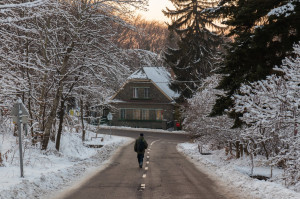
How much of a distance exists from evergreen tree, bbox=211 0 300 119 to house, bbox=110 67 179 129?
1381 inches

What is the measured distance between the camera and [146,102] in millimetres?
53844

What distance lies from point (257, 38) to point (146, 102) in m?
39.3

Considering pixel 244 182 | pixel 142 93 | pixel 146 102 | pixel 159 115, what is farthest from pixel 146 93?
pixel 244 182

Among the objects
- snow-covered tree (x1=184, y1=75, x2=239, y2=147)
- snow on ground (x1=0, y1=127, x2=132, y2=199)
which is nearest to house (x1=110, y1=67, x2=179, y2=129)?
snow-covered tree (x1=184, y1=75, x2=239, y2=147)

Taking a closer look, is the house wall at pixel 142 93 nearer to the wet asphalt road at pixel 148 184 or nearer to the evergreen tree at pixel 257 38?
the wet asphalt road at pixel 148 184

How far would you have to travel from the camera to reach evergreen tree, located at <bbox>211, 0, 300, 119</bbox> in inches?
575

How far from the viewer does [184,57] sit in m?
44.0

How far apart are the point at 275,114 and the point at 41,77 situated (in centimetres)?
1284

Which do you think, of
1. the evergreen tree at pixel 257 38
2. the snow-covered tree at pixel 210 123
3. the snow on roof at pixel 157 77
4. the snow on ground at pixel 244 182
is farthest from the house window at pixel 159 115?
the evergreen tree at pixel 257 38

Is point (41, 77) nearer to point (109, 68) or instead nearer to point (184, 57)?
point (109, 68)

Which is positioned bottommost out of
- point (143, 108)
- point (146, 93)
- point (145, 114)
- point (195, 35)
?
point (145, 114)

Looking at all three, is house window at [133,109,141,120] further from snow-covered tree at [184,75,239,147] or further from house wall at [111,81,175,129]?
snow-covered tree at [184,75,239,147]

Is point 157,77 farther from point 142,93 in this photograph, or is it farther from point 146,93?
point 142,93

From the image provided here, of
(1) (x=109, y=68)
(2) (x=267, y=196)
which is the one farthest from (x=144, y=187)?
(1) (x=109, y=68)
